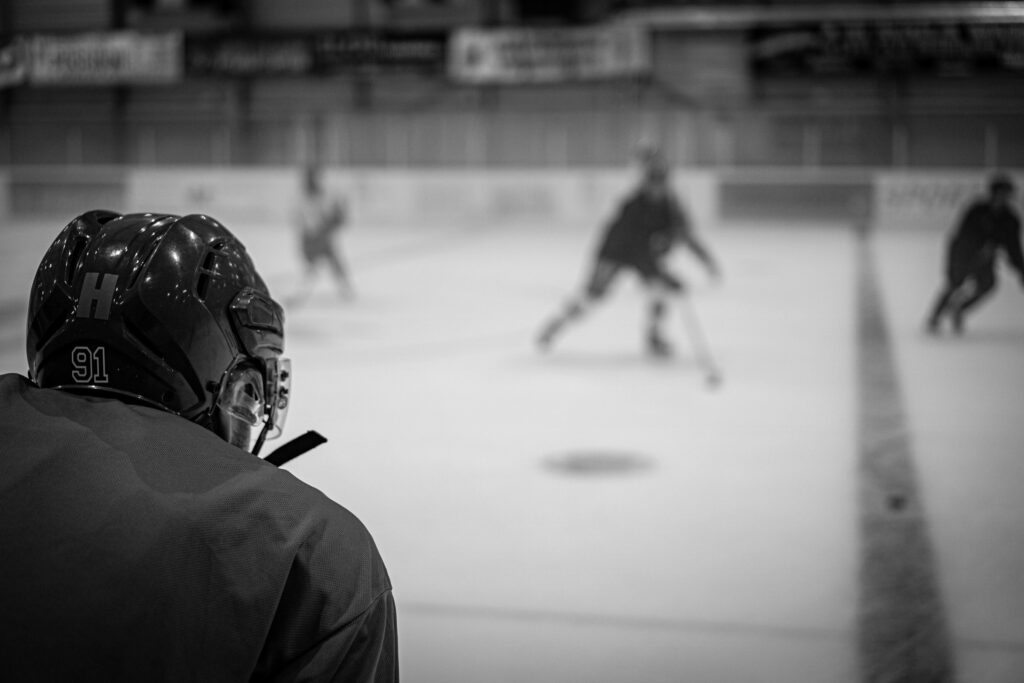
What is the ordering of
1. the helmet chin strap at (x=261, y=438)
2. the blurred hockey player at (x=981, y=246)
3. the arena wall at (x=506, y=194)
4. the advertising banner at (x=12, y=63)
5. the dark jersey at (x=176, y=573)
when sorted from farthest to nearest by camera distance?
the arena wall at (x=506, y=194), the blurred hockey player at (x=981, y=246), the advertising banner at (x=12, y=63), the helmet chin strap at (x=261, y=438), the dark jersey at (x=176, y=573)

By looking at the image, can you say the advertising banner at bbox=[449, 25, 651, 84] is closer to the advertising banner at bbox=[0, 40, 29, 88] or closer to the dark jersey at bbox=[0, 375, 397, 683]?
the advertising banner at bbox=[0, 40, 29, 88]

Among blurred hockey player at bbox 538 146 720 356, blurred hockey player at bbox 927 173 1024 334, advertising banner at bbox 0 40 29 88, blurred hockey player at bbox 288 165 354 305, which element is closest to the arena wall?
blurred hockey player at bbox 288 165 354 305

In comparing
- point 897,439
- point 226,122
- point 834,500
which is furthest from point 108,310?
point 226,122

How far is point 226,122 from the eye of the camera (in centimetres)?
2597

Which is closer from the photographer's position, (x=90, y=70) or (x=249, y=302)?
(x=249, y=302)

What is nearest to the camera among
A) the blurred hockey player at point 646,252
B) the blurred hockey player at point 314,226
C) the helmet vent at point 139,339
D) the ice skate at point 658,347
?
the helmet vent at point 139,339

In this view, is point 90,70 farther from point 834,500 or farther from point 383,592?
point 383,592

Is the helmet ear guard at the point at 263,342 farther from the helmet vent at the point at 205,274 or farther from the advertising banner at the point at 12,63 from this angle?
the advertising banner at the point at 12,63

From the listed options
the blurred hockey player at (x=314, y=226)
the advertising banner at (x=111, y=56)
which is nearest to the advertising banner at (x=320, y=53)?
the advertising banner at (x=111, y=56)

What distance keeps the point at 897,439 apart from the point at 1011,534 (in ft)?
5.83

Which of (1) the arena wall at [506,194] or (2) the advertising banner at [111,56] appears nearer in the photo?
(2) the advertising banner at [111,56]

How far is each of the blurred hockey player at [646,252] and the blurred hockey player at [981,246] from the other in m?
2.49

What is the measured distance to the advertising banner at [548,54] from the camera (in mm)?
22469

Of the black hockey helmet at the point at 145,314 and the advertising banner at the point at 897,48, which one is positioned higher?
the advertising banner at the point at 897,48
